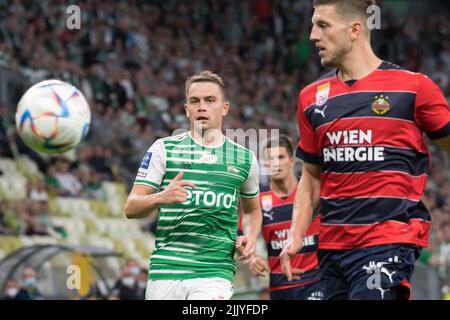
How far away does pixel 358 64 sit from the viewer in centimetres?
561

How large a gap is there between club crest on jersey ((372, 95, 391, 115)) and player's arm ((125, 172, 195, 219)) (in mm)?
1229

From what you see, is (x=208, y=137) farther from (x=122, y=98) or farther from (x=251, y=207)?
(x=122, y=98)

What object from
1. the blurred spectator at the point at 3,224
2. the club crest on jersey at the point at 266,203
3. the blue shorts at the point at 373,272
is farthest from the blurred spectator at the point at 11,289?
the blue shorts at the point at 373,272

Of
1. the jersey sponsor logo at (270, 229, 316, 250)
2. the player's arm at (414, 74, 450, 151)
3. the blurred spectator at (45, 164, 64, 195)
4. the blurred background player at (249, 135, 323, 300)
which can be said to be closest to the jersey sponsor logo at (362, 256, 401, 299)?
the player's arm at (414, 74, 450, 151)

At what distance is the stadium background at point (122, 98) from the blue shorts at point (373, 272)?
5636 mm

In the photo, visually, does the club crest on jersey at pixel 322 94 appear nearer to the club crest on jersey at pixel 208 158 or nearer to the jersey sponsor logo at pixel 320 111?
the jersey sponsor logo at pixel 320 111

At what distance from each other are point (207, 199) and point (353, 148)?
1213mm

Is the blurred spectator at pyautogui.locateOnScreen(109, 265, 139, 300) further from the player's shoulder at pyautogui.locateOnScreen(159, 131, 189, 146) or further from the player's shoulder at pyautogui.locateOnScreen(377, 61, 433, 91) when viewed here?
the player's shoulder at pyautogui.locateOnScreen(377, 61, 433, 91)

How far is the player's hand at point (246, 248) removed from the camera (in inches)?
243

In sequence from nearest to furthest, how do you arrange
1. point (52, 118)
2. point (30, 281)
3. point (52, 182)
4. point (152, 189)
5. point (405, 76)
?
point (405, 76)
point (152, 189)
point (52, 118)
point (30, 281)
point (52, 182)

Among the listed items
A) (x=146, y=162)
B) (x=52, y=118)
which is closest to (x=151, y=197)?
(x=146, y=162)

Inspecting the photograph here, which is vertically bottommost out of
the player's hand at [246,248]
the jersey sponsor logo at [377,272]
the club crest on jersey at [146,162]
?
the jersey sponsor logo at [377,272]

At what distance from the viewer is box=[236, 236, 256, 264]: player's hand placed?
20.2 ft
